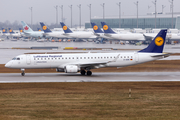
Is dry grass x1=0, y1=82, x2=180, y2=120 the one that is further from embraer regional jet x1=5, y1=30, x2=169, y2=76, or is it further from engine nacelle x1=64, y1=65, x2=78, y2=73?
embraer regional jet x1=5, y1=30, x2=169, y2=76

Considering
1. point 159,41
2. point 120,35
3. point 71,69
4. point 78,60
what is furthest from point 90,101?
point 120,35

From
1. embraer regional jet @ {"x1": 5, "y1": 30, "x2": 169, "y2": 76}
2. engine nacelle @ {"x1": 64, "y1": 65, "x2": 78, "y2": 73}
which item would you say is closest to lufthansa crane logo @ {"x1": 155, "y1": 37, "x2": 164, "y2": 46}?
embraer regional jet @ {"x1": 5, "y1": 30, "x2": 169, "y2": 76}

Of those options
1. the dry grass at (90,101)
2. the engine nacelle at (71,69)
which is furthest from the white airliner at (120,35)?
the dry grass at (90,101)

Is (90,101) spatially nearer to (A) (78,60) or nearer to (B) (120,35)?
(A) (78,60)

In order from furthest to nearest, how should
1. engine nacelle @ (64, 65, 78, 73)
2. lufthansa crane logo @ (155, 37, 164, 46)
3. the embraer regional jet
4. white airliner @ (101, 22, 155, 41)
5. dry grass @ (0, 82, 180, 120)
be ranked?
white airliner @ (101, 22, 155, 41)
lufthansa crane logo @ (155, 37, 164, 46)
the embraer regional jet
engine nacelle @ (64, 65, 78, 73)
dry grass @ (0, 82, 180, 120)

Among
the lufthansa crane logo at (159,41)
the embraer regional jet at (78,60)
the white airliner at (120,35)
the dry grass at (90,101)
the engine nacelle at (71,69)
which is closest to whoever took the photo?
the dry grass at (90,101)

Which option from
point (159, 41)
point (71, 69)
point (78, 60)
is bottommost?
point (71, 69)

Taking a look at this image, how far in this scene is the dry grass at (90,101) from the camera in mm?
19250

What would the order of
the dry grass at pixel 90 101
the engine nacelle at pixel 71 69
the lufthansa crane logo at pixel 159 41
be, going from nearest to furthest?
the dry grass at pixel 90 101, the engine nacelle at pixel 71 69, the lufthansa crane logo at pixel 159 41

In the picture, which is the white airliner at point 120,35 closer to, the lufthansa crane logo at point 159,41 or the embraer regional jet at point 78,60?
the lufthansa crane logo at point 159,41

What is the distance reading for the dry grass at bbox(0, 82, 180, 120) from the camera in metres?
19.2

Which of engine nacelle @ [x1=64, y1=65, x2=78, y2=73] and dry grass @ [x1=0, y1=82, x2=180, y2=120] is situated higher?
engine nacelle @ [x1=64, y1=65, x2=78, y2=73]

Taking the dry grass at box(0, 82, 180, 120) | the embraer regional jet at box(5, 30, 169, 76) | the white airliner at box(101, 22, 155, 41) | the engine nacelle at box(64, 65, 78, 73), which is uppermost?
the white airliner at box(101, 22, 155, 41)

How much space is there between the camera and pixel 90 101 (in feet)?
77.9
